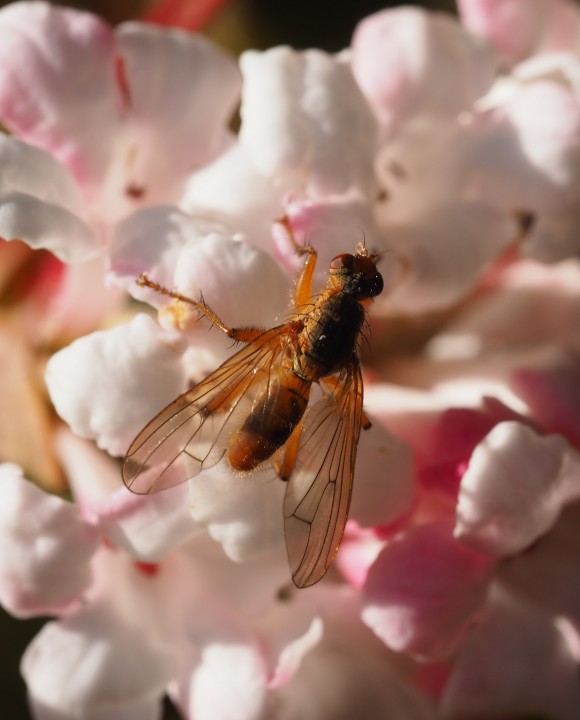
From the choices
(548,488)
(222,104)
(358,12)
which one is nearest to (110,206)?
(222,104)

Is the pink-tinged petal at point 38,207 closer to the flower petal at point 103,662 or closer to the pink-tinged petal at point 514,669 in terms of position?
the flower petal at point 103,662

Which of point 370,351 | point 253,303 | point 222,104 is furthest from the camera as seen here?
point 370,351

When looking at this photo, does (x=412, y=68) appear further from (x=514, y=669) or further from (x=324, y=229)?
(x=514, y=669)

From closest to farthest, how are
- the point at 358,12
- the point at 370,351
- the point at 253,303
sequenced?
the point at 253,303 < the point at 370,351 < the point at 358,12

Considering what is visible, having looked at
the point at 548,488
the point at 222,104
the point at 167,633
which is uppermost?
the point at 222,104

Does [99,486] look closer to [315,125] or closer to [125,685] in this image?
[125,685]

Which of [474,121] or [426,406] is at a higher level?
[474,121]

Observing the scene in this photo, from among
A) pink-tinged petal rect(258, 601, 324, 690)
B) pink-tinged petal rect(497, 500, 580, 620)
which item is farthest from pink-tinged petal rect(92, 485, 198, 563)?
pink-tinged petal rect(497, 500, 580, 620)
